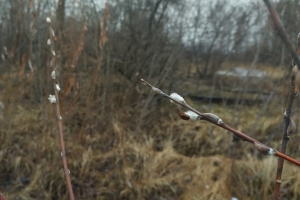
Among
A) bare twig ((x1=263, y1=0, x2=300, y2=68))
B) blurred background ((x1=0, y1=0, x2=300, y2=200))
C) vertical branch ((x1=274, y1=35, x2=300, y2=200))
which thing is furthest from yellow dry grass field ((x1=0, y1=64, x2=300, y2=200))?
bare twig ((x1=263, y1=0, x2=300, y2=68))

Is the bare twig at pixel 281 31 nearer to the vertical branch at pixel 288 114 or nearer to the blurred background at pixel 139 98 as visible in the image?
the vertical branch at pixel 288 114

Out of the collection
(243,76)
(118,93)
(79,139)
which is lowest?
(79,139)

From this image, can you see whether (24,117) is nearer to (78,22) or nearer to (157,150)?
(78,22)

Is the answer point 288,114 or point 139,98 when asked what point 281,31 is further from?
point 139,98

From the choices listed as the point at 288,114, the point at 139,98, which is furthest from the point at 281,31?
the point at 139,98

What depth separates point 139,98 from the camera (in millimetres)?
6000

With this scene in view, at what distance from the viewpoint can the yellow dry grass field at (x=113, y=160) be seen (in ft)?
13.9

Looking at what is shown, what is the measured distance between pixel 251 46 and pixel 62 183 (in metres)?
3.85

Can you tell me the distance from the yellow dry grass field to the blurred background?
0.01 m

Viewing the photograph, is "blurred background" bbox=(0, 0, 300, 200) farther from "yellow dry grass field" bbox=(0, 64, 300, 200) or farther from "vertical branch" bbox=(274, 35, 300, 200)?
"vertical branch" bbox=(274, 35, 300, 200)

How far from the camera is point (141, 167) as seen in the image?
4684mm

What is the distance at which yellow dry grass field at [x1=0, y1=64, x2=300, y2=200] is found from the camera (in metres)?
4.23

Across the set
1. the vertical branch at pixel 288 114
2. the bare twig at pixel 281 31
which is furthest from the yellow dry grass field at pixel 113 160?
the bare twig at pixel 281 31

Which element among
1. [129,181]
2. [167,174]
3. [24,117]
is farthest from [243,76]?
[24,117]
